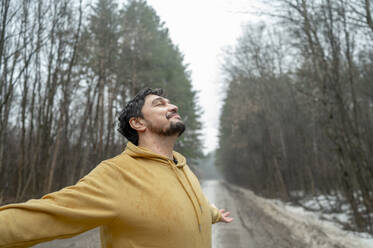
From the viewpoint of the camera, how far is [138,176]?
1.62 meters

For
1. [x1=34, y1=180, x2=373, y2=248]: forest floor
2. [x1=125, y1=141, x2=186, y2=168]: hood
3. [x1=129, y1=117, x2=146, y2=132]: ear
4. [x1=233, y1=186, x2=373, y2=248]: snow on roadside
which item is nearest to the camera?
[x1=125, y1=141, x2=186, y2=168]: hood

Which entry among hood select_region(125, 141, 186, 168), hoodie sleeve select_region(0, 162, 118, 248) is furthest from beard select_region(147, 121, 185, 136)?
hoodie sleeve select_region(0, 162, 118, 248)

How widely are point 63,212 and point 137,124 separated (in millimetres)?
996

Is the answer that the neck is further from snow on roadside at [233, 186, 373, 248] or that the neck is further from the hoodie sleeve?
snow on roadside at [233, 186, 373, 248]

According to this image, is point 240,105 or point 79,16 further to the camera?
point 240,105

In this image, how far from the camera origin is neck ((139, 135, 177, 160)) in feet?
6.50

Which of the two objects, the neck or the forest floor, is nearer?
the neck

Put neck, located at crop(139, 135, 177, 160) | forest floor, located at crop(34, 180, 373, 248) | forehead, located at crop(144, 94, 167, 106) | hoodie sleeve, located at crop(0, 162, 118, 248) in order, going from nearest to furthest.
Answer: hoodie sleeve, located at crop(0, 162, 118, 248) < neck, located at crop(139, 135, 177, 160) < forehead, located at crop(144, 94, 167, 106) < forest floor, located at crop(34, 180, 373, 248)

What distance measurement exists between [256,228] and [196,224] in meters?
7.13

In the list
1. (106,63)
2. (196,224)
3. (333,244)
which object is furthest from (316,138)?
(196,224)

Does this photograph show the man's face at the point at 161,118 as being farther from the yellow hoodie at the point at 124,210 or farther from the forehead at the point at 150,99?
the yellow hoodie at the point at 124,210

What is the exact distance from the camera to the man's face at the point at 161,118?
2033mm

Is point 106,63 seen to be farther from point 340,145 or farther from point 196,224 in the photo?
point 196,224

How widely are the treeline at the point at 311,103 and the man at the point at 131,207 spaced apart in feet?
20.3
